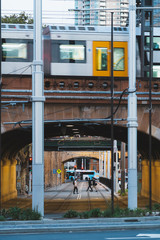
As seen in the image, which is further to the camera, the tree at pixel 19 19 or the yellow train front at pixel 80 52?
the tree at pixel 19 19

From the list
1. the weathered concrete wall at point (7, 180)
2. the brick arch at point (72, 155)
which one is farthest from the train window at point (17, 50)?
the brick arch at point (72, 155)

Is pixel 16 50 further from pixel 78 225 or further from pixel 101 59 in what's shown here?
pixel 78 225

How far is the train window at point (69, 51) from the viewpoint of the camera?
26766 millimetres

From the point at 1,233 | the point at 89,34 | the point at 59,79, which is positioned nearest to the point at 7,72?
the point at 59,79

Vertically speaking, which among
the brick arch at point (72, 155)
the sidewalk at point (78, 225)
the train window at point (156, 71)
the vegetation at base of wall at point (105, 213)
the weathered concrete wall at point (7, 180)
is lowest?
the brick arch at point (72, 155)

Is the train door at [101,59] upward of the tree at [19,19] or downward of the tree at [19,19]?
downward

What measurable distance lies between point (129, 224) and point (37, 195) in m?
5.24

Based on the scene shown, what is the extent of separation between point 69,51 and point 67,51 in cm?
11

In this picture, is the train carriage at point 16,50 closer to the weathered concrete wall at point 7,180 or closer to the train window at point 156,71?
the train window at point 156,71

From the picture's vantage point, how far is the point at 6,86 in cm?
2673

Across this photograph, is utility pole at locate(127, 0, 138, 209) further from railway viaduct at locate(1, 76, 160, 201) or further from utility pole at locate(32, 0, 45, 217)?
utility pole at locate(32, 0, 45, 217)

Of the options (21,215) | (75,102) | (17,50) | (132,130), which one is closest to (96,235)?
(21,215)

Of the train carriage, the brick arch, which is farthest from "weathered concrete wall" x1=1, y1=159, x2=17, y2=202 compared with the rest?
the brick arch

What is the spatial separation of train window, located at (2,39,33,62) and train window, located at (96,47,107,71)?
3689 millimetres
